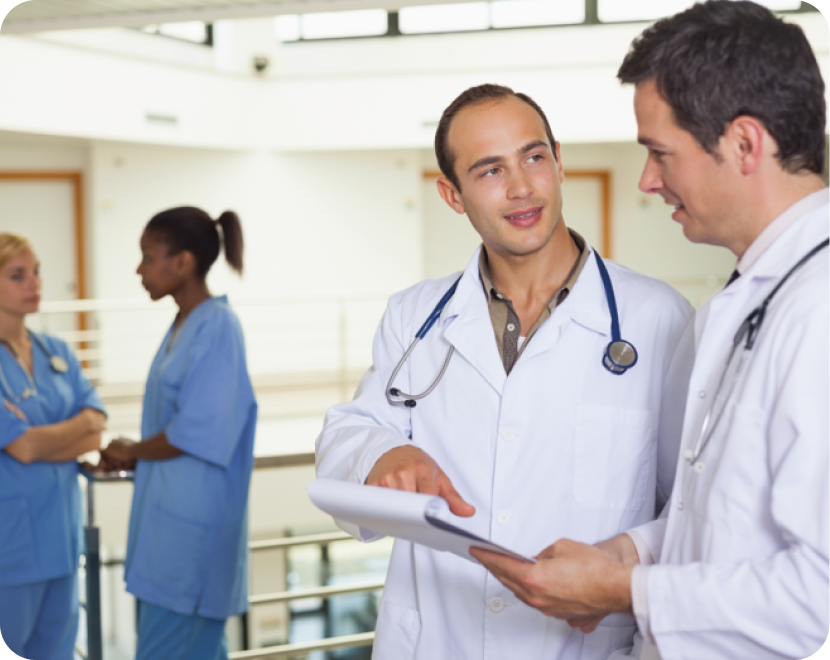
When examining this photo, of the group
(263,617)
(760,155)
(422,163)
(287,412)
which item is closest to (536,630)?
(760,155)

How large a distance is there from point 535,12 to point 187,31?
3260mm

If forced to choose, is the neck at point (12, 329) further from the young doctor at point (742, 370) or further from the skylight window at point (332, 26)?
the skylight window at point (332, 26)

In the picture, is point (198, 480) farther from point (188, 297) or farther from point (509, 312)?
point (509, 312)

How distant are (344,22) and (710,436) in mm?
7960

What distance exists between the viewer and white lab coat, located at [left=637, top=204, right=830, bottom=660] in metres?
0.89

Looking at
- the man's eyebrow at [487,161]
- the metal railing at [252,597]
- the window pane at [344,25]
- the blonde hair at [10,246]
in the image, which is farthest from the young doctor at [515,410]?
the window pane at [344,25]

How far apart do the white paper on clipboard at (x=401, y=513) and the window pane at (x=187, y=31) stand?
6.98 m

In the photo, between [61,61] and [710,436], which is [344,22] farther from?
[710,436]

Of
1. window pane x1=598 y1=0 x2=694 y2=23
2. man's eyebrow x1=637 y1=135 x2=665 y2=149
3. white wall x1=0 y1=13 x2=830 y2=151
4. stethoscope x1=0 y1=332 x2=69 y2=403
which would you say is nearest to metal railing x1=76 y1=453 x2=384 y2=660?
stethoscope x1=0 y1=332 x2=69 y2=403

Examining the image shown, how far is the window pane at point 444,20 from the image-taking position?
809 centimetres

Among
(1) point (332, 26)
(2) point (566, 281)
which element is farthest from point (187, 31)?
(2) point (566, 281)

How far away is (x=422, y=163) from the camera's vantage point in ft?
29.6

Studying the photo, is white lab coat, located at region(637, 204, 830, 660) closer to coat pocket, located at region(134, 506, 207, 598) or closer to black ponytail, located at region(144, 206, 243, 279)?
coat pocket, located at region(134, 506, 207, 598)

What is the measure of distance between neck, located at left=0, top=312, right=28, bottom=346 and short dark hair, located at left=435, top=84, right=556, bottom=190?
162cm
